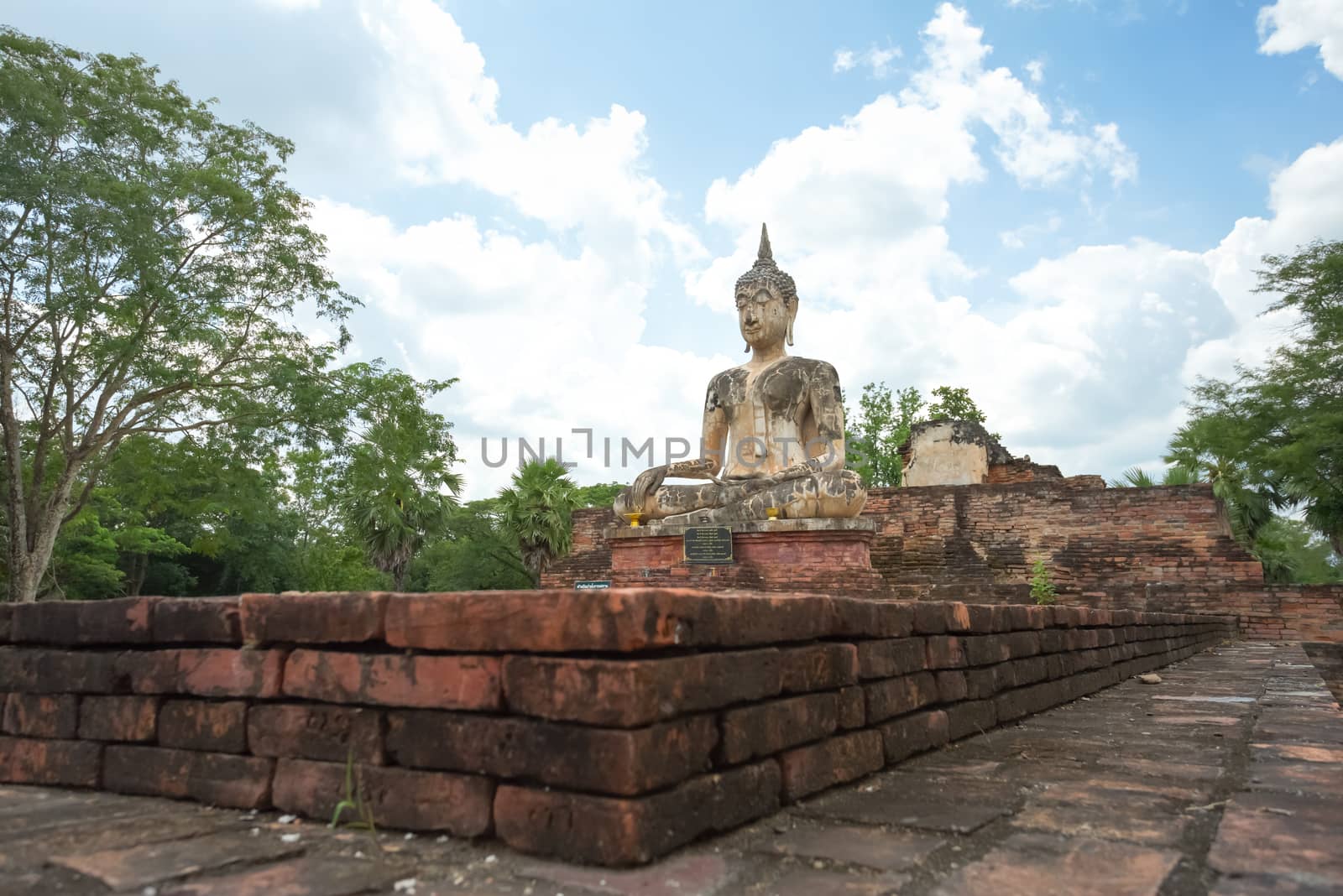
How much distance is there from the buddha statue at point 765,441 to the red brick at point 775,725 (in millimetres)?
5822

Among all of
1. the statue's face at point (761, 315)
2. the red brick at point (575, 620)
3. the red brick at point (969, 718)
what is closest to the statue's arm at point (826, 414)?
the statue's face at point (761, 315)

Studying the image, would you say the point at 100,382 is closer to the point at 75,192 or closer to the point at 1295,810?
the point at 75,192

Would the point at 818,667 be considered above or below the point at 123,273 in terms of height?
below

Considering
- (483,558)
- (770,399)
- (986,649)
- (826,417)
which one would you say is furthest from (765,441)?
(483,558)

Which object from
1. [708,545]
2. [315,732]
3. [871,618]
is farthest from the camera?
[708,545]

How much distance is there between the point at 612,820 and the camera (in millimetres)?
1688

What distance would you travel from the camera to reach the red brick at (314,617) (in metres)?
2.08

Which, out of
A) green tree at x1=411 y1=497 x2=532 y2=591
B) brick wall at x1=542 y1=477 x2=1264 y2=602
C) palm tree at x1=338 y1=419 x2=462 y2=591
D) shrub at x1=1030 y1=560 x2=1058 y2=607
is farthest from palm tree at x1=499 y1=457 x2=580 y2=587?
shrub at x1=1030 y1=560 x2=1058 y2=607

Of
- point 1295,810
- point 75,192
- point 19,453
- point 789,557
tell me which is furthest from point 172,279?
point 1295,810

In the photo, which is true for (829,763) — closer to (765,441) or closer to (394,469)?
(765,441)

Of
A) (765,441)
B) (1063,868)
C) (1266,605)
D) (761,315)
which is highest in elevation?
(761,315)

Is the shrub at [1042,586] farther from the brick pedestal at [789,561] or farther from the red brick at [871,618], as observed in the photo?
the red brick at [871,618]

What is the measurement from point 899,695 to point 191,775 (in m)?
2.05

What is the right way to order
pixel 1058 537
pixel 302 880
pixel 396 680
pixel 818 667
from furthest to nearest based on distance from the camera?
pixel 1058 537 < pixel 818 667 < pixel 396 680 < pixel 302 880
